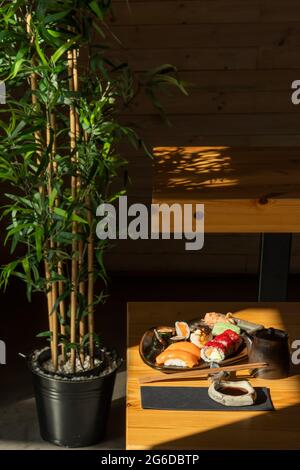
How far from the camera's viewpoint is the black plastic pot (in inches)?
100

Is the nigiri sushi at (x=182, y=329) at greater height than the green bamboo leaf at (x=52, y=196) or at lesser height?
lesser

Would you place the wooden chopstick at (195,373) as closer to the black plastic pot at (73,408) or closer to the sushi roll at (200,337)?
the sushi roll at (200,337)

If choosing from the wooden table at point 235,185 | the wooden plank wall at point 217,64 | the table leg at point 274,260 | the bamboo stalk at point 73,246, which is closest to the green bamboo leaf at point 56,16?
the bamboo stalk at point 73,246

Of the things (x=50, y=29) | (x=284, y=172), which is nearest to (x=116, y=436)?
(x=284, y=172)

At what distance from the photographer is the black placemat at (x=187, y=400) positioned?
1854 mm

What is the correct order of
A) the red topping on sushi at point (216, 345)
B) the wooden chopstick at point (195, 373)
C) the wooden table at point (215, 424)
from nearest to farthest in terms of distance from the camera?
1. the wooden table at point (215, 424)
2. the wooden chopstick at point (195, 373)
3. the red topping on sushi at point (216, 345)

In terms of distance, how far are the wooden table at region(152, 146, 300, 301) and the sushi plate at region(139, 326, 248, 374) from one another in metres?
0.35

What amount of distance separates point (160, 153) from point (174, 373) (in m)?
0.73

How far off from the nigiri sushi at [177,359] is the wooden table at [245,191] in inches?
15.2

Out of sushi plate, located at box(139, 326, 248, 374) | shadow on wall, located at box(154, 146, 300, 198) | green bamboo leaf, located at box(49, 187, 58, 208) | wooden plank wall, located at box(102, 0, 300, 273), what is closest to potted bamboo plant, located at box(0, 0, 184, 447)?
green bamboo leaf, located at box(49, 187, 58, 208)

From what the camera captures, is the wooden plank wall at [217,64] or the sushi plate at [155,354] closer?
the sushi plate at [155,354]

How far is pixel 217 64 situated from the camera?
3.96 m
